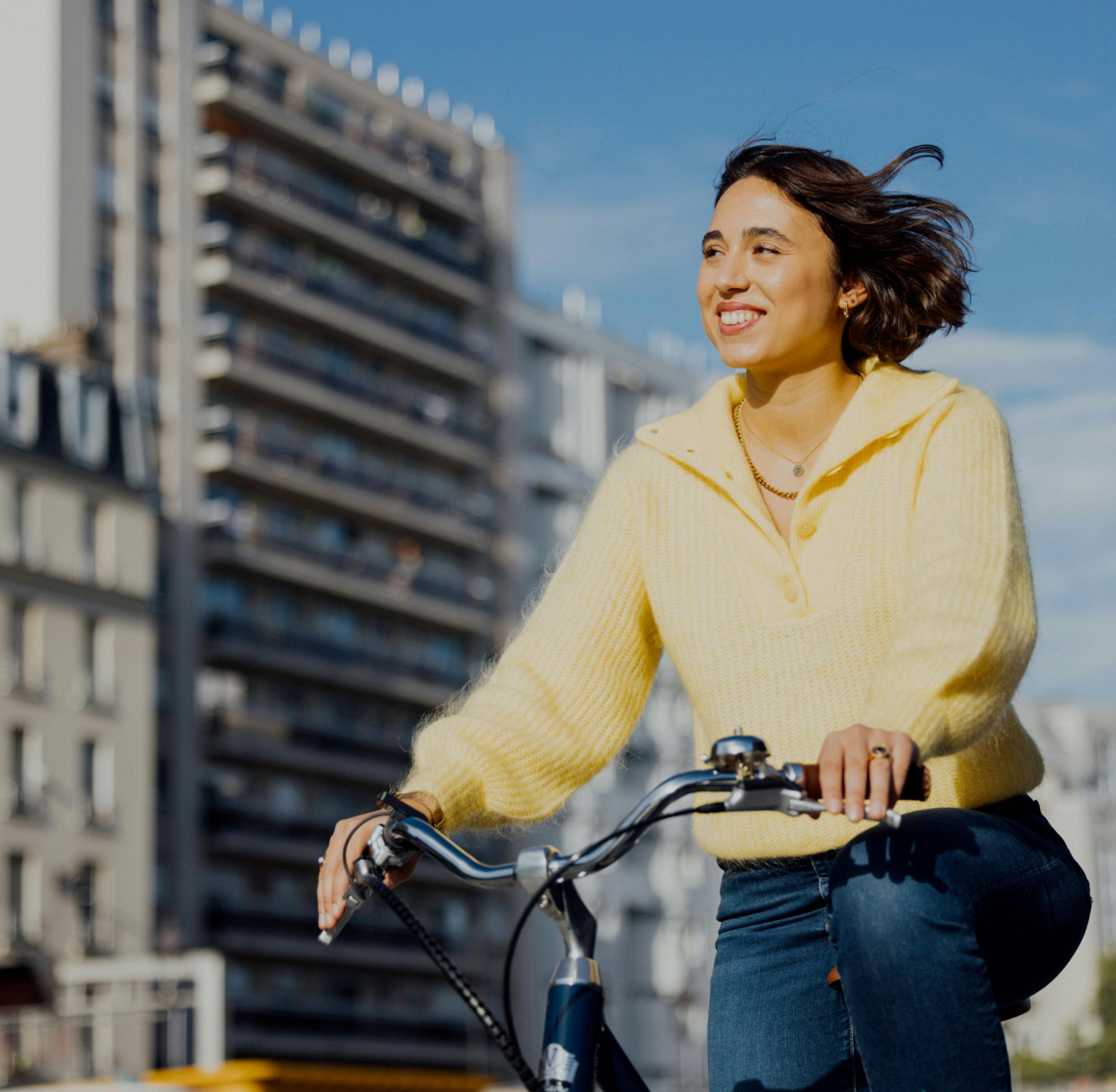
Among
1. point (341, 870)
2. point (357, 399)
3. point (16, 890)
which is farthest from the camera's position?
point (357, 399)

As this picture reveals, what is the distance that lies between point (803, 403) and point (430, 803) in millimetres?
964

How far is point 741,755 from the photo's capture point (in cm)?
226

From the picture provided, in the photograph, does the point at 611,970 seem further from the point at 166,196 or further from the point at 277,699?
the point at 166,196

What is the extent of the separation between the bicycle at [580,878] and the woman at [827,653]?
0.25ft

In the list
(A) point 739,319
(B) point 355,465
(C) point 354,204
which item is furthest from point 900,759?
(C) point 354,204

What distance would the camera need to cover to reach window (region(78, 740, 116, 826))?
46188 millimetres

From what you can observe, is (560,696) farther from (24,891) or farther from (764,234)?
(24,891)

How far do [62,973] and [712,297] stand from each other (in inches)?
1440

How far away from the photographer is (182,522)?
5294 cm

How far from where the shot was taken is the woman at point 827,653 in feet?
7.96

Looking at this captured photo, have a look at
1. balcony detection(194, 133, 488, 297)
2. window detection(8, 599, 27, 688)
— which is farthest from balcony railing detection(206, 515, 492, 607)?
balcony detection(194, 133, 488, 297)

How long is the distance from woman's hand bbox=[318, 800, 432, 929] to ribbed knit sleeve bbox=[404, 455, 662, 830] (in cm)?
17

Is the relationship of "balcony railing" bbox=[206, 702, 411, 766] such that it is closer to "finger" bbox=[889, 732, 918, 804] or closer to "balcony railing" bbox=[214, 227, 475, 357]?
"balcony railing" bbox=[214, 227, 475, 357]

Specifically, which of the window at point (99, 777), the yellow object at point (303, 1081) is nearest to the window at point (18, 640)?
the window at point (99, 777)
